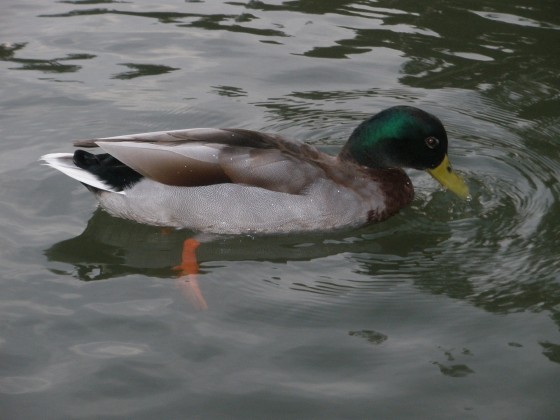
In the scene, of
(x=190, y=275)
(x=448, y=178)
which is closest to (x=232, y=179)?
(x=190, y=275)

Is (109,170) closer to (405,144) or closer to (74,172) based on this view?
(74,172)

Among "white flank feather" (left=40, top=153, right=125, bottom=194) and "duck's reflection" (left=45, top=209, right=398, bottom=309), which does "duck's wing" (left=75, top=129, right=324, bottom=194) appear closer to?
"white flank feather" (left=40, top=153, right=125, bottom=194)

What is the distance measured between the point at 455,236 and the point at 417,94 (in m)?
2.33

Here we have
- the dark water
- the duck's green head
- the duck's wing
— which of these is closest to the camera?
the dark water

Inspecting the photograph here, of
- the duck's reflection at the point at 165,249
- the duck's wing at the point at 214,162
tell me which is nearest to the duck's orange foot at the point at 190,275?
the duck's reflection at the point at 165,249

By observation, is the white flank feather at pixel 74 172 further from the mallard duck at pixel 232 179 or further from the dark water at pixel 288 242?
the dark water at pixel 288 242

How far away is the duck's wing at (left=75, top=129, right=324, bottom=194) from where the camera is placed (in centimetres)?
677

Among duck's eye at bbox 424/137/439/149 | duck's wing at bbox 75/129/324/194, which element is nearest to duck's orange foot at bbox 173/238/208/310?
duck's wing at bbox 75/129/324/194

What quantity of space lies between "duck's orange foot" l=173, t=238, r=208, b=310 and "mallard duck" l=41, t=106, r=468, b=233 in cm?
21

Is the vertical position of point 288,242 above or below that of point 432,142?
below

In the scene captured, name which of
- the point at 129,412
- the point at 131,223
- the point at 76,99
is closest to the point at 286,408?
the point at 129,412

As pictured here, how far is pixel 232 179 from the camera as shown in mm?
6789

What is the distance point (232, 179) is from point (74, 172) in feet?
3.37

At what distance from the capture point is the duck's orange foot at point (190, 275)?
19.8 feet
